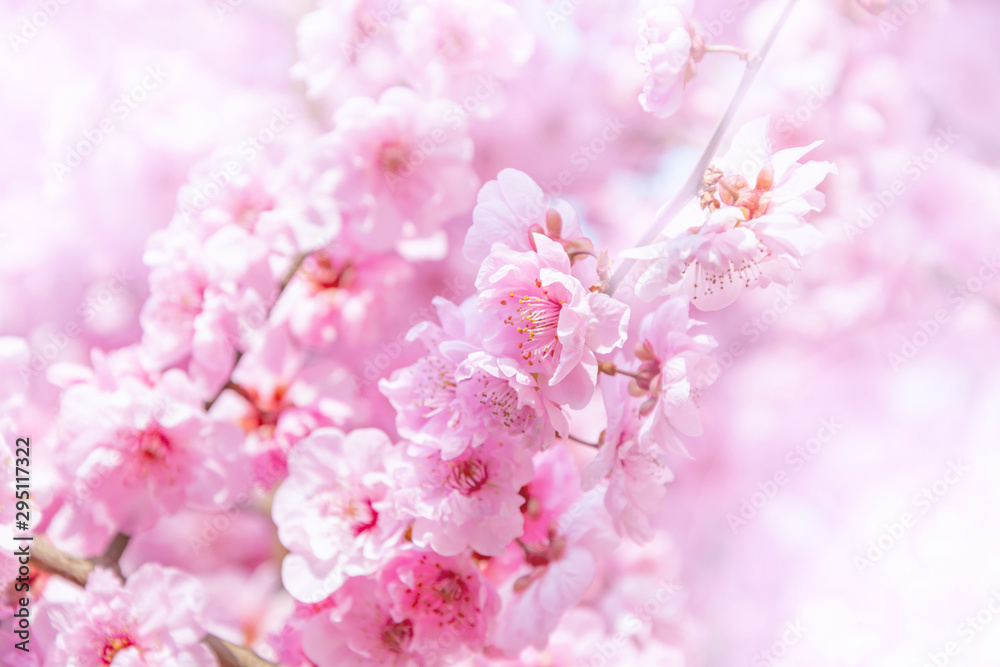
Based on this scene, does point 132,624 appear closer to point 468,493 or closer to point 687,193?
point 468,493

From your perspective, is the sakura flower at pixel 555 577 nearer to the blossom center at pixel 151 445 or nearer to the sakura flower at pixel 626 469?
the sakura flower at pixel 626 469

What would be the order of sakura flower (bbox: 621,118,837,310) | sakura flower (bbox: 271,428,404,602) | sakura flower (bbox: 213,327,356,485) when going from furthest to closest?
sakura flower (bbox: 213,327,356,485)
sakura flower (bbox: 271,428,404,602)
sakura flower (bbox: 621,118,837,310)

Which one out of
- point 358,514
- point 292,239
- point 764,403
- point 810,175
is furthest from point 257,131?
point 764,403

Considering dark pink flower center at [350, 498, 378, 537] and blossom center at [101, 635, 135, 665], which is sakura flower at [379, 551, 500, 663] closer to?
dark pink flower center at [350, 498, 378, 537]

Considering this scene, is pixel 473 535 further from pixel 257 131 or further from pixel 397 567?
pixel 257 131

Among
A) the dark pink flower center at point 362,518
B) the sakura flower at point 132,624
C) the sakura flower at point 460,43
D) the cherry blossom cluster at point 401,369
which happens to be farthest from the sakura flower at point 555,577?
the sakura flower at point 460,43

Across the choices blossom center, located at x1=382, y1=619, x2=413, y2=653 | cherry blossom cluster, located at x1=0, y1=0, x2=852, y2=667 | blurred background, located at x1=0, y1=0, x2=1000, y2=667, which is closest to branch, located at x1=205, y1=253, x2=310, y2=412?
cherry blossom cluster, located at x1=0, y1=0, x2=852, y2=667

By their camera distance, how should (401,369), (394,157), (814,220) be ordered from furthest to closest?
(814,220), (394,157), (401,369)

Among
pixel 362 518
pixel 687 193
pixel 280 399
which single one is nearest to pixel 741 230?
pixel 687 193
